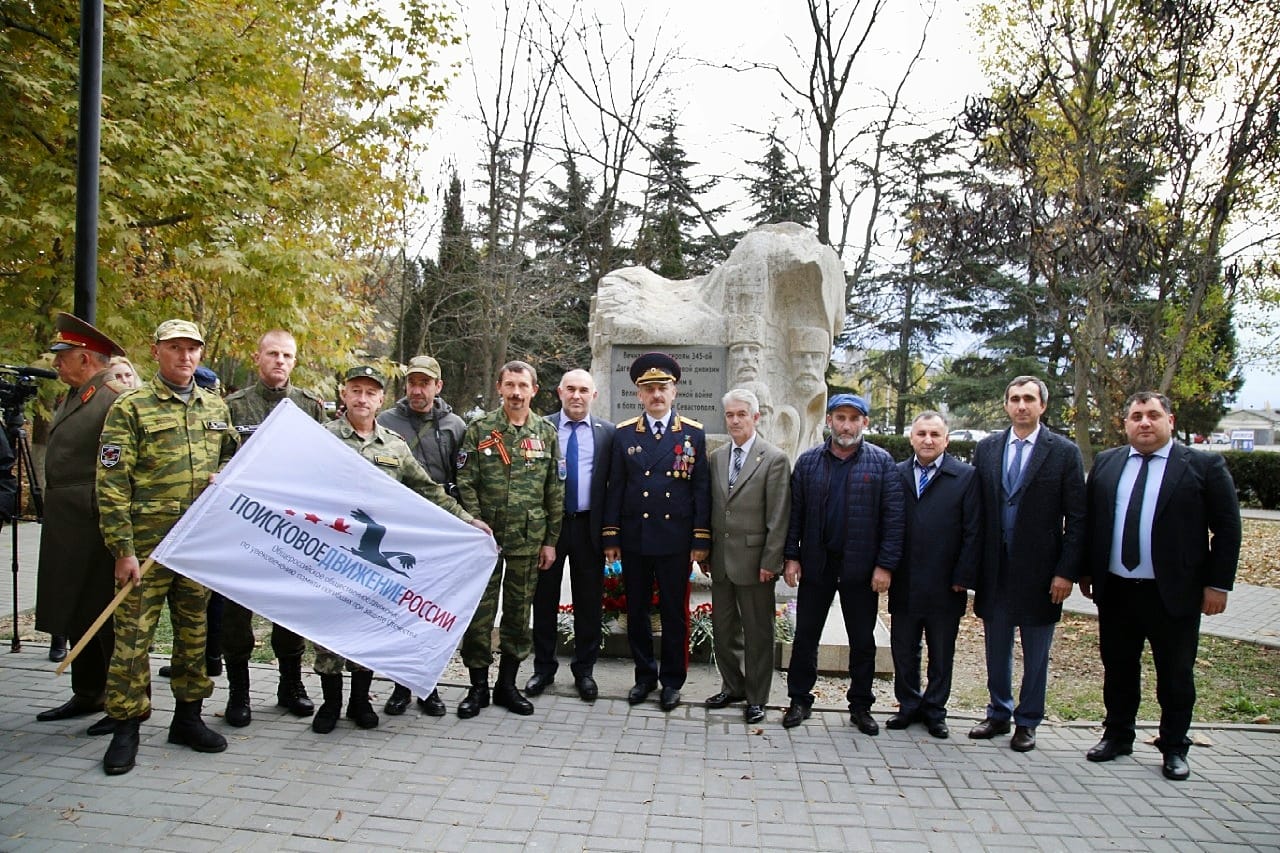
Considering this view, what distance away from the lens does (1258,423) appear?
63.1m

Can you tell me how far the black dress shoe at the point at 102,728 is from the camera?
4008 millimetres

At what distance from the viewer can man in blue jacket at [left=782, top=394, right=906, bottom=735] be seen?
4.28 m

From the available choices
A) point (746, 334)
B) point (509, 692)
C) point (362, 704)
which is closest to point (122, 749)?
point (362, 704)

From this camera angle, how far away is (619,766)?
379cm

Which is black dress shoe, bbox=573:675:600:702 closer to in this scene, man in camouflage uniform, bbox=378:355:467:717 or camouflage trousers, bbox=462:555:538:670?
camouflage trousers, bbox=462:555:538:670

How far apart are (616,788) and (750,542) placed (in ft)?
4.92

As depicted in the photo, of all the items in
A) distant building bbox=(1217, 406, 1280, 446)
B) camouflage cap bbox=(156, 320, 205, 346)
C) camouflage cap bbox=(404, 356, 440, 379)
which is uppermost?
distant building bbox=(1217, 406, 1280, 446)

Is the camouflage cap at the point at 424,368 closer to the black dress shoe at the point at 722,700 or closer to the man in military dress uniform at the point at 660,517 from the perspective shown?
the man in military dress uniform at the point at 660,517

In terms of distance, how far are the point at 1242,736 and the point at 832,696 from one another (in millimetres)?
2197

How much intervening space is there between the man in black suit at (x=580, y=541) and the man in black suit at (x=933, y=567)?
1679 mm

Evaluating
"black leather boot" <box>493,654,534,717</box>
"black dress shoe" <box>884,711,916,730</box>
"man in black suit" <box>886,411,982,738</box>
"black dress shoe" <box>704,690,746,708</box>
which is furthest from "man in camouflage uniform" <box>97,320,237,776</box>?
"man in black suit" <box>886,411,982,738</box>

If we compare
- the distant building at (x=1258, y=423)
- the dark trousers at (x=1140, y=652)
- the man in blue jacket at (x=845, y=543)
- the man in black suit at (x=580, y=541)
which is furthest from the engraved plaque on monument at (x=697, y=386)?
the distant building at (x=1258, y=423)

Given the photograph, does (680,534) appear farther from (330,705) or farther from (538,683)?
(330,705)

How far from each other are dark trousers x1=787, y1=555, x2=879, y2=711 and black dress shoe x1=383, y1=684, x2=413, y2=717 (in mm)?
2153
